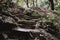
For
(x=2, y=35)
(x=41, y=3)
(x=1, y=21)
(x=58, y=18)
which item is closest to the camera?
(x=2, y=35)

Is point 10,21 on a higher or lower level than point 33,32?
higher

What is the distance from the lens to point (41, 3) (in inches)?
571

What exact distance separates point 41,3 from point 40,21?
743 centimetres

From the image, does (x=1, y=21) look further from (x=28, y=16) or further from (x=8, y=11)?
(x=28, y=16)

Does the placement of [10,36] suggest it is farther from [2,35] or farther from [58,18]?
[58,18]

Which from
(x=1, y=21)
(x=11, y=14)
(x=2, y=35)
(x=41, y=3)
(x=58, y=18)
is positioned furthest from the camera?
(x=41, y=3)

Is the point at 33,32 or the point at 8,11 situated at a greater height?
the point at 8,11

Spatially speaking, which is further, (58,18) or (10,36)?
(58,18)

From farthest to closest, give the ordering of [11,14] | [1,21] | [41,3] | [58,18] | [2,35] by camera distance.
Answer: [41,3] < [58,18] < [11,14] < [1,21] < [2,35]

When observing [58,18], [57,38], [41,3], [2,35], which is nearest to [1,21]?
[2,35]

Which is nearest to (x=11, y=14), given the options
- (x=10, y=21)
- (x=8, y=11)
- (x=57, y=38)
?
(x=8, y=11)

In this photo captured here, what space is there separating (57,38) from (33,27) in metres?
1.14

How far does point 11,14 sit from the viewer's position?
7188mm

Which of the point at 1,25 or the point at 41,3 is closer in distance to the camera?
the point at 1,25
